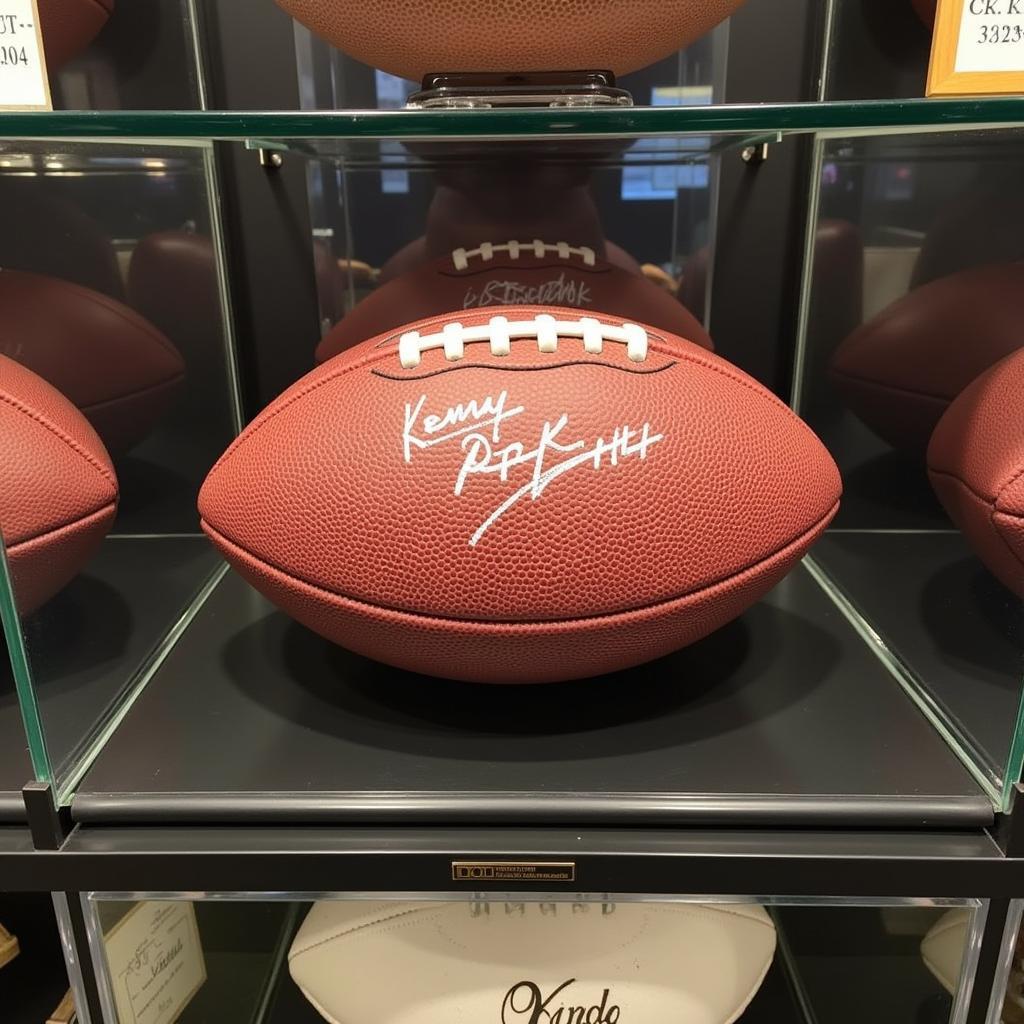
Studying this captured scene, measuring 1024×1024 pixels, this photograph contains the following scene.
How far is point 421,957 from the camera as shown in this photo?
→ 0.66 meters

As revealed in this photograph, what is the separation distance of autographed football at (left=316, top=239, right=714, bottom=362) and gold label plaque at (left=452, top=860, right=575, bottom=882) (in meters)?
0.51

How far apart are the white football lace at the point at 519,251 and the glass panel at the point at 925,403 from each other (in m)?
0.31

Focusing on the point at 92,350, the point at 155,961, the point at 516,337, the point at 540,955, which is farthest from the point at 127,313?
the point at 540,955

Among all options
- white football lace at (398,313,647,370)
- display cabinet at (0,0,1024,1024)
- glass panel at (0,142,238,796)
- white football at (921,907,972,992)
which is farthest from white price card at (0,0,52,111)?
white football at (921,907,972,992)

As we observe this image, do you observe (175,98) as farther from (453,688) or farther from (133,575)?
(453,688)

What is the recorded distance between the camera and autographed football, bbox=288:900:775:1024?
0.65m

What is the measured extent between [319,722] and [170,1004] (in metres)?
0.28

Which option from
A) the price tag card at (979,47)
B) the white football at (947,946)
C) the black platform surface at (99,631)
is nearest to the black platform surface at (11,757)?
the black platform surface at (99,631)

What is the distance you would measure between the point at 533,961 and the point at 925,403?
0.66m

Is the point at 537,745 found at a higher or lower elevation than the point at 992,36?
lower

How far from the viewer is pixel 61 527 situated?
26.6 inches

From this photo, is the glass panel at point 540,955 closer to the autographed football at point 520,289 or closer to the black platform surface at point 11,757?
the black platform surface at point 11,757

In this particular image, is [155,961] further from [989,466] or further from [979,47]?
[979,47]
